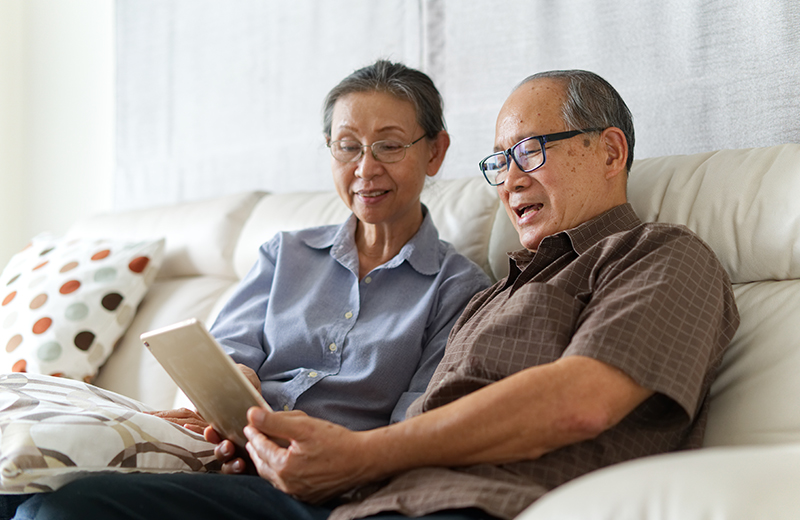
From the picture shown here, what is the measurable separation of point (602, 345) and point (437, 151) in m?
0.86

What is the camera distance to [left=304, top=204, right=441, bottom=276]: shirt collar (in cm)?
151

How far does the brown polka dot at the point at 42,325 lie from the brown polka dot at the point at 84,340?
0.28 ft

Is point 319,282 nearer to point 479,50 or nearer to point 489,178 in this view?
point 489,178

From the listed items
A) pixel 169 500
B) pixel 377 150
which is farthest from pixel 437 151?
pixel 169 500

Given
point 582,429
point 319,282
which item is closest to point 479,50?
point 319,282

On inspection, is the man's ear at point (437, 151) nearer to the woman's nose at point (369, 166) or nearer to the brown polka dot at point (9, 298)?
the woman's nose at point (369, 166)

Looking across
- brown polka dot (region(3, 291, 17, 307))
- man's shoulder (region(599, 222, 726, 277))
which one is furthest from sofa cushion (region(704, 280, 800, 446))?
brown polka dot (region(3, 291, 17, 307))

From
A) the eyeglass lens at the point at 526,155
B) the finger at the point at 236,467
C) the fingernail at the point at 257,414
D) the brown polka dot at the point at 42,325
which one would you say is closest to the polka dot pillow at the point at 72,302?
the brown polka dot at the point at 42,325

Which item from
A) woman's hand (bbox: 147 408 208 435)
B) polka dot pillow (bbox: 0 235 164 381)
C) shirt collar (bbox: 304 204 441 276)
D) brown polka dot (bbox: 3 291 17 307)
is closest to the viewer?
woman's hand (bbox: 147 408 208 435)

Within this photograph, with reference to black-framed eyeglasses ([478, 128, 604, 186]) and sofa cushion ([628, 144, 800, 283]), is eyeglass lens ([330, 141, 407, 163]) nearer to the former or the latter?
black-framed eyeglasses ([478, 128, 604, 186])

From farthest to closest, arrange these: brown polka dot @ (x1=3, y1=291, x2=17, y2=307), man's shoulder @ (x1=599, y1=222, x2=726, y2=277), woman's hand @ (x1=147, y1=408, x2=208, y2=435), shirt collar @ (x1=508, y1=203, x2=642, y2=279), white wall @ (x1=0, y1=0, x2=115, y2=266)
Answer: white wall @ (x1=0, y1=0, x2=115, y2=266), brown polka dot @ (x1=3, y1=291, x2=17, y2=307), woman's hand @ (x1=147, y1=408, x2=208, y2=435), shirt collar @ (x1=508, y1=203, x2=642, y2=279), man's shoulder @ (x1=599, y1=222, x2=726, y2=277)

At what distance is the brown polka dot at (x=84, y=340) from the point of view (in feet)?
6.28

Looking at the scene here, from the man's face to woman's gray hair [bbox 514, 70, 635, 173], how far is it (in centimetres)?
1

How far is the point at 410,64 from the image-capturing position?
2.16 metres
